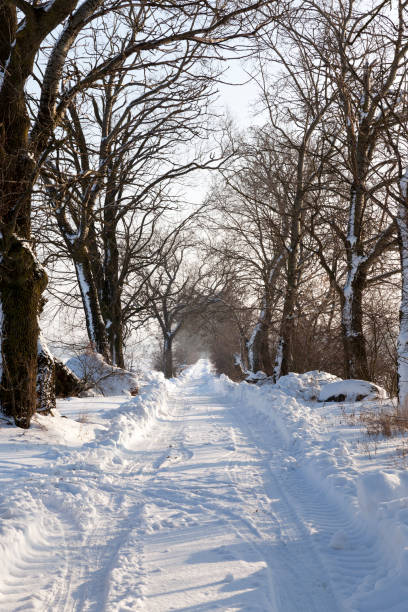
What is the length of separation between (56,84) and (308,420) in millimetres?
7677

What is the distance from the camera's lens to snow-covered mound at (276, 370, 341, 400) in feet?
39.1

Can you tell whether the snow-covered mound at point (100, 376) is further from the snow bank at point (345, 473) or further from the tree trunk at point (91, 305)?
the snow bank at point (345, 473)

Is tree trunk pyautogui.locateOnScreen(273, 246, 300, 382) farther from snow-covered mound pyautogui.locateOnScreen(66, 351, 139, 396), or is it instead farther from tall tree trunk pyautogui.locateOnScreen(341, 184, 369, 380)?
snow-covered mound pyautogui.locateOnScreen(66, 351, 139, 396)

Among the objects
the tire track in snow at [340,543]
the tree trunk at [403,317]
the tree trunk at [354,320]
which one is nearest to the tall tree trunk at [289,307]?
the tree trunk at [354,320]

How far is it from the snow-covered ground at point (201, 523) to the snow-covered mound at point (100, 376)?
18.2 ft

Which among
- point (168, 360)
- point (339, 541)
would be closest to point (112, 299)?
point (339, 541)

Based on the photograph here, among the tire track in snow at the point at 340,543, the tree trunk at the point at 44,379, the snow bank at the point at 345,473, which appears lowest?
the tire track in snow at the point at 340,543

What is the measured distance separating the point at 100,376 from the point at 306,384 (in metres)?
6.67

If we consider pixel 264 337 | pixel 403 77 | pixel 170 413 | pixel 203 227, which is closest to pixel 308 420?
pixel 170 413

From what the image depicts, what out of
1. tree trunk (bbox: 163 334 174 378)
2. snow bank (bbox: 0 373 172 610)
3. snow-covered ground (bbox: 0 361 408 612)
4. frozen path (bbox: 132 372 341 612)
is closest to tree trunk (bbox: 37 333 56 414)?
snow bank (bbox: 0 373 172 610)

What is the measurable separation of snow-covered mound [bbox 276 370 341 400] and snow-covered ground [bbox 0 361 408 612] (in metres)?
4.81

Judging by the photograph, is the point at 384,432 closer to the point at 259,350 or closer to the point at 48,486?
the point at 48,486

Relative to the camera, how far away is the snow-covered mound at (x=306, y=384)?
39.1 feet

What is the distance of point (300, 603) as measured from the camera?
268 cm
